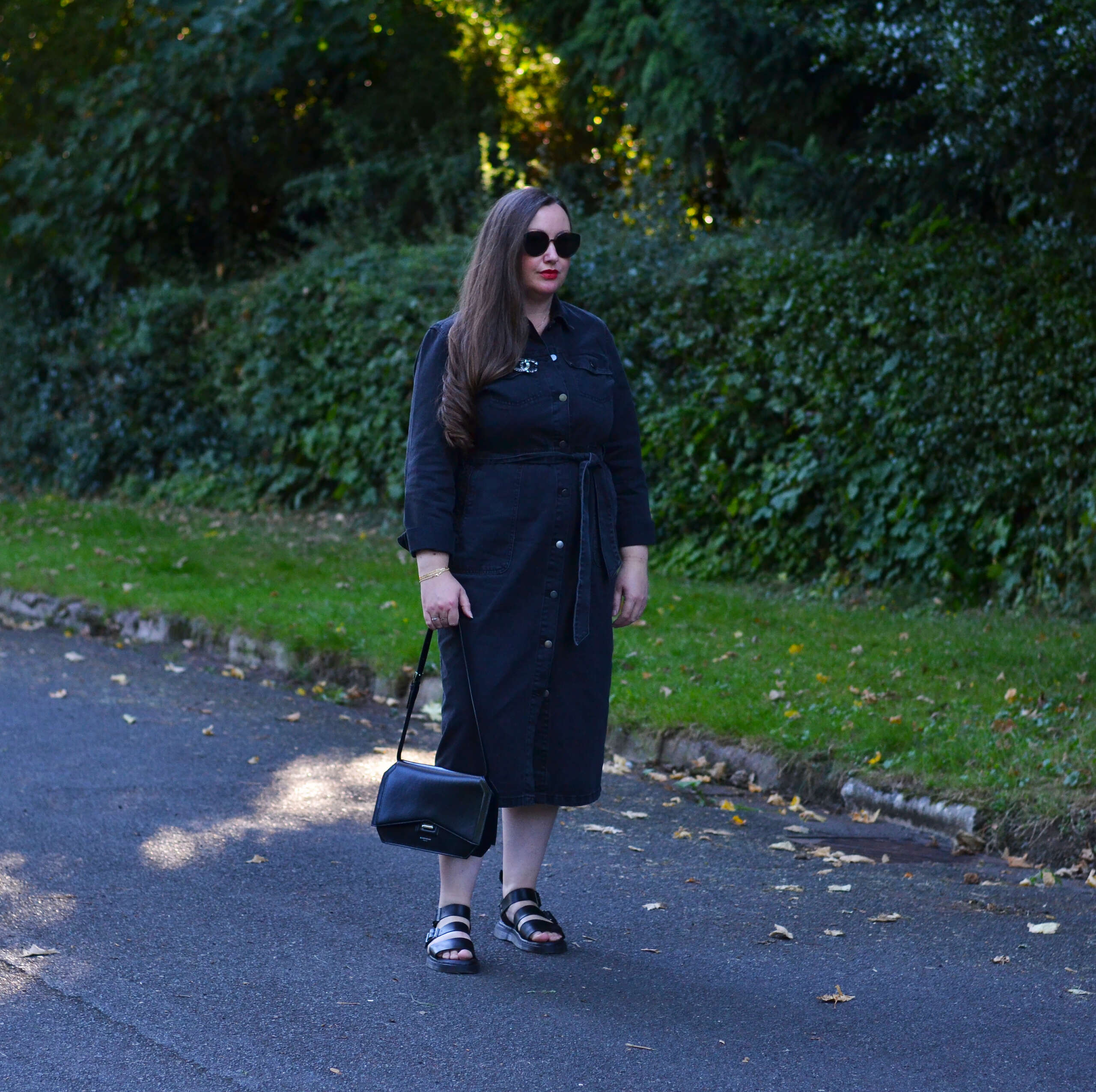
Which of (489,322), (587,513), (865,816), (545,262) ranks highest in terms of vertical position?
(545,262)

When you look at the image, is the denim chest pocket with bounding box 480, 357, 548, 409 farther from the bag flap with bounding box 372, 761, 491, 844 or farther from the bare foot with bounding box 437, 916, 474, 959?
the bare foot with bounding box 437, 916, 474, 959

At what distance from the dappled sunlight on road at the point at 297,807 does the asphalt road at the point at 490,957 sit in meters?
0.02

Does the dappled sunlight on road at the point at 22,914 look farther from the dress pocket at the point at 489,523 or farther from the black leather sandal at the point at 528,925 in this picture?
the dress pocket at the point at 489,523

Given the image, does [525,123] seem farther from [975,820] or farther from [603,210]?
[975,820]

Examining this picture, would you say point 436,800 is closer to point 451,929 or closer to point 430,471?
point 451,929

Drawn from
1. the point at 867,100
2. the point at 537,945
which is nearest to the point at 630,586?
the point at 537,945

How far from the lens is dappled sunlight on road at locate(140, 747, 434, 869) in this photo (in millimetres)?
5008

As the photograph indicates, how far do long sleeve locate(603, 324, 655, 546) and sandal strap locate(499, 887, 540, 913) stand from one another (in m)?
1.08

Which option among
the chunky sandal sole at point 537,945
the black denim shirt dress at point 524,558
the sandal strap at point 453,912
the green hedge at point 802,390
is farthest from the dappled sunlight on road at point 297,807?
the green hedge at point 802,390

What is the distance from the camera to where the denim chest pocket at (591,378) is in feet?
13.3

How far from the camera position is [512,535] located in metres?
3.96

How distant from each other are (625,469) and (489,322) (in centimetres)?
63

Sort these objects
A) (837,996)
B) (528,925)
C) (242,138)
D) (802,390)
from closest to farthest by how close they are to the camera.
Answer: (837,996), (528,925), (802,390), (242,138)

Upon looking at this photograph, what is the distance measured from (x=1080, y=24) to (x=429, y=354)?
5.78 metres
